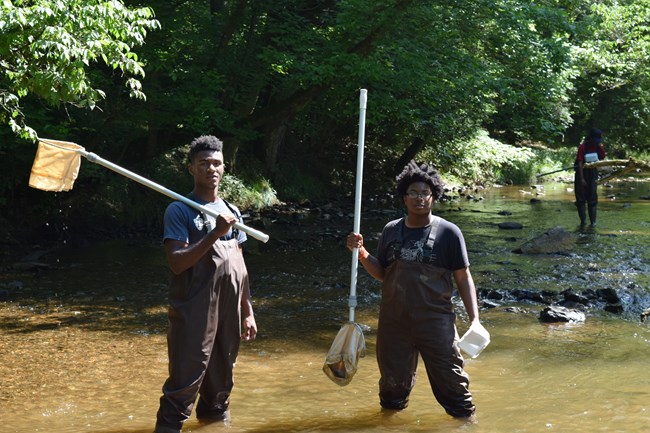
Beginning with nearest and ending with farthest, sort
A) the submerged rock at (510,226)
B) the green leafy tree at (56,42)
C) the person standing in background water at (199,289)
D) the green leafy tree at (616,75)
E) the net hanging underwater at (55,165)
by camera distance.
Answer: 1. the person standing in background water at (199,289)
2. the net hanging underwater at (55,165)
3. the green leafy tree at (56,42)
4. the submerged rock at (510,226)
5. the green leafy tree at (616,75)

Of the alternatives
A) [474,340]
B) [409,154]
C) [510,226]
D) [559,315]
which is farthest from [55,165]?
[409,154]

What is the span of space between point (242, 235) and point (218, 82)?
448 inches

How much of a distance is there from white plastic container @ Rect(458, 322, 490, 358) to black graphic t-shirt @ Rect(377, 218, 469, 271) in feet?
1.35

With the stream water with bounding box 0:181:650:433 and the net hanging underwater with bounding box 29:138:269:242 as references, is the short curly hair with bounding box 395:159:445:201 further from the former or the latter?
the stream water with bounding box 0:181:650:433

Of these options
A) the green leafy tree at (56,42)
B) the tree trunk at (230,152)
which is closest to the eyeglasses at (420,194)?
the green leafy tree at (56,42)

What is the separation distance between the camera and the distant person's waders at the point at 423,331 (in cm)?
538

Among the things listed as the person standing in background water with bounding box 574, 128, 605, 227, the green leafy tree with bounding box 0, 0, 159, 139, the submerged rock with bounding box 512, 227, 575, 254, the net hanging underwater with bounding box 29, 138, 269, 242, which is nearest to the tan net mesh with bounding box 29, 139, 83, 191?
the net hanging underwater with bounding box 29, 138, 269, 242

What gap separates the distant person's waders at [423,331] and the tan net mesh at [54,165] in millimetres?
2124

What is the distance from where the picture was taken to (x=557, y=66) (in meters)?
21.5

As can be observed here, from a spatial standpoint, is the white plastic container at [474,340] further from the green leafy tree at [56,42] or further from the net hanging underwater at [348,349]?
the green leafy tree at [56,42]

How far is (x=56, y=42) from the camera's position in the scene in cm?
762

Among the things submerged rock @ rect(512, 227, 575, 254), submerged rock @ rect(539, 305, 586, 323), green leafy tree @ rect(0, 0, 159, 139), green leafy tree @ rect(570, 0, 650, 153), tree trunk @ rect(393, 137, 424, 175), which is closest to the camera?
green leafy tree @ rect(0, 0, 159, 139)

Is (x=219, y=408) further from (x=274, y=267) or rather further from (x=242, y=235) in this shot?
(x=274, y=267)

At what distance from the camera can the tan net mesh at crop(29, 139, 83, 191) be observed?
513cm
